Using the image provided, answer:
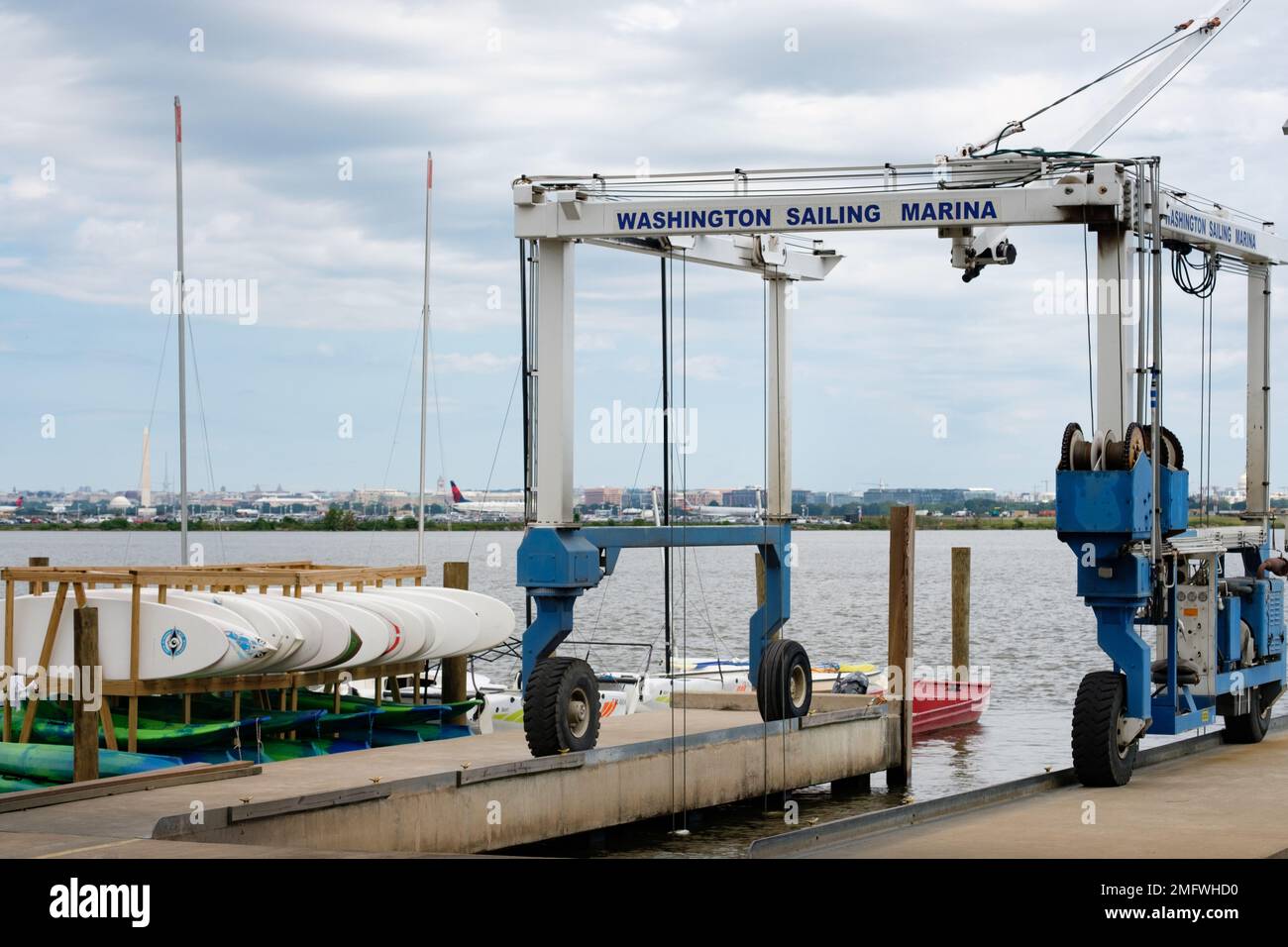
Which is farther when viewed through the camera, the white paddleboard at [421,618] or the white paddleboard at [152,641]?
the white paddleboard at [421,618]

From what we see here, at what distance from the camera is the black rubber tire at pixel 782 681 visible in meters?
18.6

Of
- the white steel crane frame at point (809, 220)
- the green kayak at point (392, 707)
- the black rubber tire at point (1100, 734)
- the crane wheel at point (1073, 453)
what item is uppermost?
the white steel crane frame at point (809, 220)

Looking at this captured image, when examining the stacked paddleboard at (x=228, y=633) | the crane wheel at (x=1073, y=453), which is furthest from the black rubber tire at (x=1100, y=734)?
the stacked paddleboard at (x=228, y=633)

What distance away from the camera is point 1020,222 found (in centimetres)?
1608

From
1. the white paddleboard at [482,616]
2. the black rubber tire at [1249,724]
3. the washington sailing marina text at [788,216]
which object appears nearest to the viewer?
the washington sailing marina text at [788,216]

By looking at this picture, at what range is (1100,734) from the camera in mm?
15172

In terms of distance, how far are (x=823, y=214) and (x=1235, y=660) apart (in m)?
7.04

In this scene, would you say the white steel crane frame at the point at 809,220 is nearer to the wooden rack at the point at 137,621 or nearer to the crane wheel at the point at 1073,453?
the crane wheel at the point at 1073,453

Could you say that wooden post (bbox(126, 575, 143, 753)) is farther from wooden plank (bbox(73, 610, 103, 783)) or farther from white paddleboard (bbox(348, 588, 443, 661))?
white paddleboard (bbox(348, 588, 443, 661))

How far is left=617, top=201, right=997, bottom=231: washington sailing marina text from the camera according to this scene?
16.2 m

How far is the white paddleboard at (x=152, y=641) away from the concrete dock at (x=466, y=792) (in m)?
2.34

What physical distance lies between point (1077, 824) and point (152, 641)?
10.5 meters
